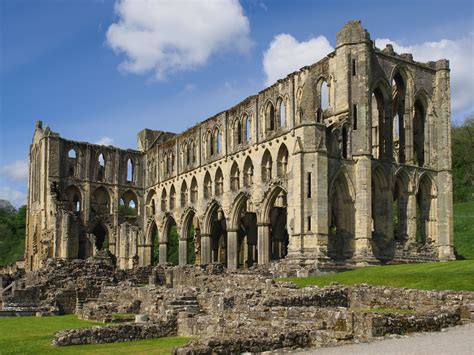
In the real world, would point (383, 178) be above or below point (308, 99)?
below

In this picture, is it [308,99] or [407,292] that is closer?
[407,292]

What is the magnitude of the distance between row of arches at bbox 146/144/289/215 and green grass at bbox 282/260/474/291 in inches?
452

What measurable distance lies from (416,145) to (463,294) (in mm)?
25675

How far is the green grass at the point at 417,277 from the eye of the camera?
25156 mm

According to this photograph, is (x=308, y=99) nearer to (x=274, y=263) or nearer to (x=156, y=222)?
(x=274, y=263)

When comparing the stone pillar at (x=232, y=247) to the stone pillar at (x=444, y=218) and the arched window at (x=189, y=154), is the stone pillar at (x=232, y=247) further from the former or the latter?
the stone pillar at (x=444, y=218)

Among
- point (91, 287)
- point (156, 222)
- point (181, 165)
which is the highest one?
point (181, 165)

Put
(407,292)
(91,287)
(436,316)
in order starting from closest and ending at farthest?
(436,316)
(407,292)
(91,287)

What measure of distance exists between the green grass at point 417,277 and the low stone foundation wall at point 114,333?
10569 millimetres

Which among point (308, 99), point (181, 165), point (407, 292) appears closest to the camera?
point (407, 292)

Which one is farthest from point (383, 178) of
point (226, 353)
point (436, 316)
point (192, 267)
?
point (226, 353)

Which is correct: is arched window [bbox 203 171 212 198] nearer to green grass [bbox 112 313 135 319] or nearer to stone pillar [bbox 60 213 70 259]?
stone pillar [bbox 60 213 70 259]

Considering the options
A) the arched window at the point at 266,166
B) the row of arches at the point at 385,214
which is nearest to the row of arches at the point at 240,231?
the arched window at the point at 266,166

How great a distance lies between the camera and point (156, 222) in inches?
2286
